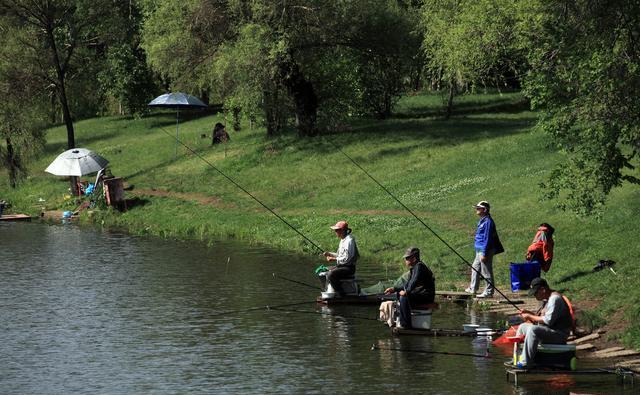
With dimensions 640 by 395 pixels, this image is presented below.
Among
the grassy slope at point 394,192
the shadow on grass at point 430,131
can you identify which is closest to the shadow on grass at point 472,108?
the grassy slope at point 394,192

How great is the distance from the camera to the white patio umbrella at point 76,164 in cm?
4972

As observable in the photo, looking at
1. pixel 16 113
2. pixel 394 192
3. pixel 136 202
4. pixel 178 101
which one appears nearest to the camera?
pixel 394 192

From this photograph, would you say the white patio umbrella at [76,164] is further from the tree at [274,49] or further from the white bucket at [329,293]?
the white bucket at [329,293]

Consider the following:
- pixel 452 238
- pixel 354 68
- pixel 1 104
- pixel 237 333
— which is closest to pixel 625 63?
pixel 237 333

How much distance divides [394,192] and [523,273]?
16890 millimetres

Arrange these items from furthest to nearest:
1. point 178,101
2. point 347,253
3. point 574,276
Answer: point 178,101, point 574,276, point 347,253

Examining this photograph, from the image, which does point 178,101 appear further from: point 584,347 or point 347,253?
point 584,347

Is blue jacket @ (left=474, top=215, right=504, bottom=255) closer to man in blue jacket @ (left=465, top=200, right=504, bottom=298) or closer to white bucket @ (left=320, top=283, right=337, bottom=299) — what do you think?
man in blue jacket @ (left=465, top=200, right=504, bottom=298)

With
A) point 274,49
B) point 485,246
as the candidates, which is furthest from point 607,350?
point 274,49

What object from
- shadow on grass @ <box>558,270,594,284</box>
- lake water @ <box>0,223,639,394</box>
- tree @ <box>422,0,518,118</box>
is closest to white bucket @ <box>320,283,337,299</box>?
lake water @ <box>0,223,639,394</box>

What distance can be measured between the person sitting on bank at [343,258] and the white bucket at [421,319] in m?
3.56

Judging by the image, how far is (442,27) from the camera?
54.1 m

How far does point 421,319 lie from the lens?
22.1m

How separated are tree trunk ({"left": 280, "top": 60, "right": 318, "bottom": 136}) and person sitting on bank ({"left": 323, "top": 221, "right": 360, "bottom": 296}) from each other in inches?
1111
